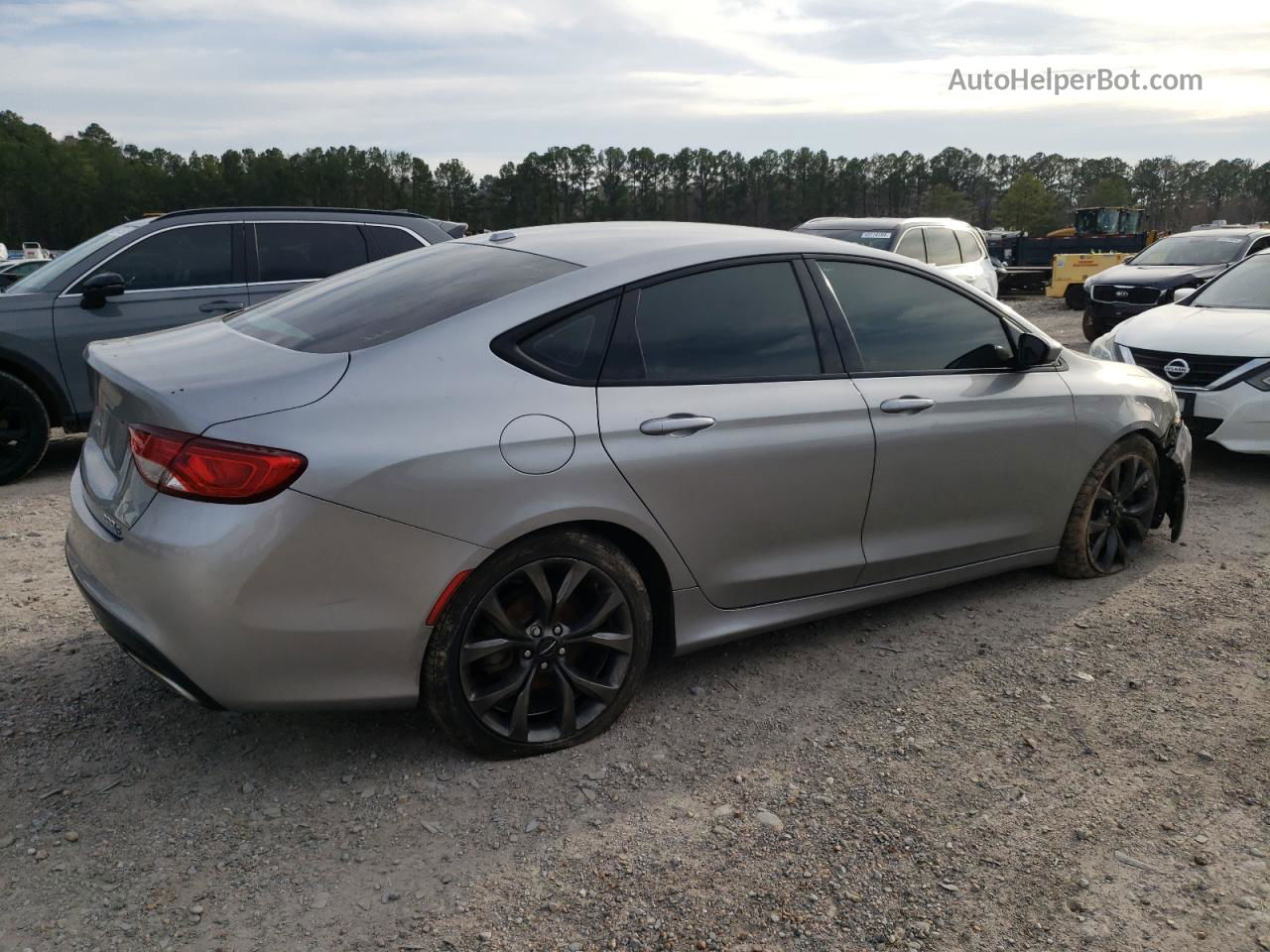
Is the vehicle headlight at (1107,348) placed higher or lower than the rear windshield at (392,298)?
lower

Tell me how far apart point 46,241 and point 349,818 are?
11617 cm

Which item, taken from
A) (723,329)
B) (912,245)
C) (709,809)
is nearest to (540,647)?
(709,809)

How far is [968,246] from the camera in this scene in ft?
41.5

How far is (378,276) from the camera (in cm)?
370

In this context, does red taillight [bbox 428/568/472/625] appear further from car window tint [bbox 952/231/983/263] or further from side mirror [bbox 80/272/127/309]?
car window tint [bbox 952/231/983/263]

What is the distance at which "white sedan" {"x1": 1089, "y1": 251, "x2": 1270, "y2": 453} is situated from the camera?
6.66 meters

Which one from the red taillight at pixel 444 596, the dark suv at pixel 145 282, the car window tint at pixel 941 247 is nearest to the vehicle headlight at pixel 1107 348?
the car window tint at pixel 941 247

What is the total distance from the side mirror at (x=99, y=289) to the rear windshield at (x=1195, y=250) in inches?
530

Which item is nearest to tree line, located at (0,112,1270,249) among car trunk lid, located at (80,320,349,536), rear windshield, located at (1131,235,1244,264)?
rear windshield, located at (1131,235,1244,264)

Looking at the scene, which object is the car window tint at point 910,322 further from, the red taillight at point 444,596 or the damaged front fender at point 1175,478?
the red taillight at point 444,596

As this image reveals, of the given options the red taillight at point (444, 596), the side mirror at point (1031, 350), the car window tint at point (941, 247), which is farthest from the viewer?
the car window tint at point (941, 247)

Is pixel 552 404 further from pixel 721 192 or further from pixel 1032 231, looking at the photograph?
pixel 721 192

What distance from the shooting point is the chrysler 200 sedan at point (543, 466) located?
272 cm

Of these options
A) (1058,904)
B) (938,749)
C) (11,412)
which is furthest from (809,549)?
(11,412)
